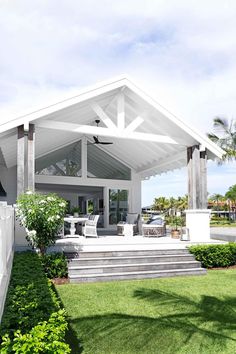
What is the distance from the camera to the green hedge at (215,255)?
10586 millimetres

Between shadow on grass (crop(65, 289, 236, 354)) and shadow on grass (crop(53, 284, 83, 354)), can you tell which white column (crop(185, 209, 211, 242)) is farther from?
shadow on grass (crop(53, 284, 83, 354))

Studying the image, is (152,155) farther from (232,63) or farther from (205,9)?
(205,9)

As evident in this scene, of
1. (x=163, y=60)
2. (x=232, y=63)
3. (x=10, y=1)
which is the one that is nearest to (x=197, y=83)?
(x=232, y=63)

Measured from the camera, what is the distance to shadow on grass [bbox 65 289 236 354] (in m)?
4.60

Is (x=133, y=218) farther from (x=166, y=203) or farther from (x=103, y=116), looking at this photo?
(x=166, y=203)

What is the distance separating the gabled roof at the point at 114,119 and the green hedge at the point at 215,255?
364cm

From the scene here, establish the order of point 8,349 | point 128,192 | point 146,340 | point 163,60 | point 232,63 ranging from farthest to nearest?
point 128,192, point 232,63, point 163,60, point 146,340, point 8,349

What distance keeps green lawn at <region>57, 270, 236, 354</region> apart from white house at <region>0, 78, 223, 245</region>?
4031mm

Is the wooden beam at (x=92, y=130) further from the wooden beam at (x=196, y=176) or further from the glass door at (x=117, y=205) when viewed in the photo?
the glass door at (x=117, y=205)

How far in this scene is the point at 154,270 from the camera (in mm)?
9555

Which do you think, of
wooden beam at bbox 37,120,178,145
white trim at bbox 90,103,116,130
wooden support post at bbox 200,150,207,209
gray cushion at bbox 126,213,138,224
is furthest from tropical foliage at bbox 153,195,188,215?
white trim at bbox 90,103,116,130

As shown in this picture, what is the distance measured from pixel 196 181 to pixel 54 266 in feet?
19.5

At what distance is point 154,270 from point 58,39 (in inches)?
337

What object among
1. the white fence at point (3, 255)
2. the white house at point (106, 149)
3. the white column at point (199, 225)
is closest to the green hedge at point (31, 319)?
the white fence at point (3, 255)
